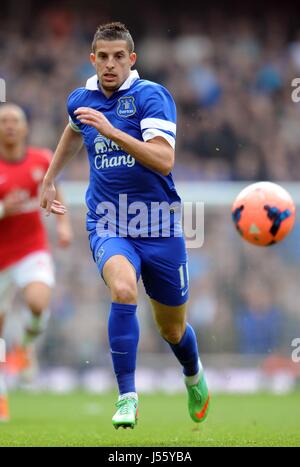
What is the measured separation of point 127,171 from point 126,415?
159 cm

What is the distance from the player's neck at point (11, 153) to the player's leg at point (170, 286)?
3880 millimetres

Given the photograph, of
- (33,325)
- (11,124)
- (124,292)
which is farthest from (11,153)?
(124,292)

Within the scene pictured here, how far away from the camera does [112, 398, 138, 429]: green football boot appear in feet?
19.2

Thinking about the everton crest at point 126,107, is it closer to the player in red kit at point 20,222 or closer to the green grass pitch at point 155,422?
the green grass pitch at point 155,422

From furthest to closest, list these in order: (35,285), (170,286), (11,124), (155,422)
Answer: (11,124)
(35,285)
(155,422)
(170,286)

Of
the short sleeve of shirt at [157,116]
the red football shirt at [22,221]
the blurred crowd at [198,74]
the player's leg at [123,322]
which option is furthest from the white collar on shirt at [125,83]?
the blurred crowd at [198,74]

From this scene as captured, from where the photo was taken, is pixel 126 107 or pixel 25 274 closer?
pixel 126 107

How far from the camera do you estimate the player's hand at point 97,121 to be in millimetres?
6055

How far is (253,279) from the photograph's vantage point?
578 inches

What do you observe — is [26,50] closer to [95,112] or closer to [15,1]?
[15,1]

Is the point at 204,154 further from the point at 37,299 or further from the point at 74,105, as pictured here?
the point at 74,105

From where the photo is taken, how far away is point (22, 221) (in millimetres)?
10281
